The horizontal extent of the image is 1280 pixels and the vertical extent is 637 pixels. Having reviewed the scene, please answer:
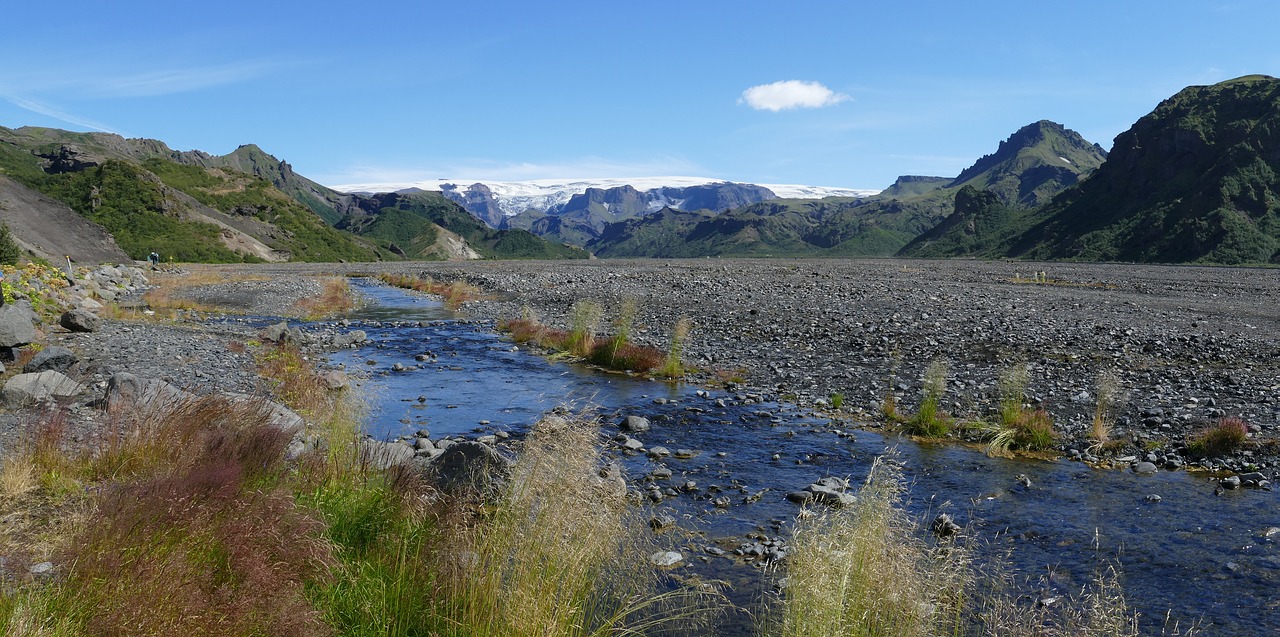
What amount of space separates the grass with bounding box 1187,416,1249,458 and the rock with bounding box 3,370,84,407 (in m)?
20.0

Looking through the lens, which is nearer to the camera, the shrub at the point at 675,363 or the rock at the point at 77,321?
the shrub at the point at 675,363

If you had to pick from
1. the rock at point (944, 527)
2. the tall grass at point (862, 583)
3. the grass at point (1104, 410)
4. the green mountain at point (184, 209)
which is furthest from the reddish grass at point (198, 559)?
the green mountain at point (184, 209)

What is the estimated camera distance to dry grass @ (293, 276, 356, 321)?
38188mm

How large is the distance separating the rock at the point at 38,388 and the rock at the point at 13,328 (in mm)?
4502

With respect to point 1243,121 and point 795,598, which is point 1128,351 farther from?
point 1243,121

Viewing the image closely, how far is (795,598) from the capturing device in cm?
490

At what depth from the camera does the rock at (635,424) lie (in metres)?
15.1

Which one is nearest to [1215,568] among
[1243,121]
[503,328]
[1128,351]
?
[1128,351]

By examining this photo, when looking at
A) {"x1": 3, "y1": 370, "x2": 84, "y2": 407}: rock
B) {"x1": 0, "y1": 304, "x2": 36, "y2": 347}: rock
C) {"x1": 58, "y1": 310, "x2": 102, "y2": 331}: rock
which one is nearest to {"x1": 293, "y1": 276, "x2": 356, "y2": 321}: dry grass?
{"x1": 58, "y1": 310, "x2": 102, "y2": 331}: rock

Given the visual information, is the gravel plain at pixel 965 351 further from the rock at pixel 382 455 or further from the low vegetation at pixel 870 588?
the low vegetation at pixel 870 588

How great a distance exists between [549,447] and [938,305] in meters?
34.5

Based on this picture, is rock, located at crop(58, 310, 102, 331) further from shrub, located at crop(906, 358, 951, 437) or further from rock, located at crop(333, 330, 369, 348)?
shrub, located at crop(906, 358, 951, 437)

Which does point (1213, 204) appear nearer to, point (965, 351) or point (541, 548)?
point (965, 351)

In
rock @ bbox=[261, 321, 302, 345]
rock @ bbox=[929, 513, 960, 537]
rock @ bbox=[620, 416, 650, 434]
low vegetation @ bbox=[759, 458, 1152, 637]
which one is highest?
low vegetation @ bbox=[759, 458, 1152, 637]
